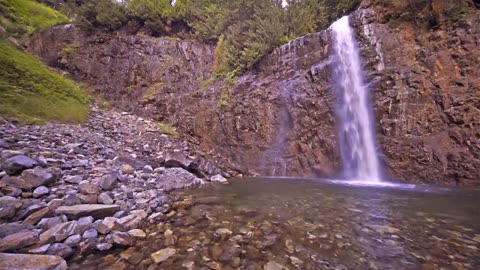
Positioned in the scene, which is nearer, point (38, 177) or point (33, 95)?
point (38, 177)

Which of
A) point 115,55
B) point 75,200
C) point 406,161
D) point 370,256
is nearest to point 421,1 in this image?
point 406,161

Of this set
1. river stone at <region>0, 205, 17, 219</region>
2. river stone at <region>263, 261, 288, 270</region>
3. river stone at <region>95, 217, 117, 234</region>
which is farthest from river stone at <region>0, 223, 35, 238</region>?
river stone at <region>263, 261, 288, 270</region>

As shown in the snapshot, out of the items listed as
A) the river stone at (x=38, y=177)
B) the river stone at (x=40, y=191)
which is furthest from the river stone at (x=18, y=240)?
the river stone at (x=38, y=177)

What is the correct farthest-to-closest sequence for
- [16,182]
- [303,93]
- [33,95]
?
1. [303,93]
2. [33,95]
3. [16,182]

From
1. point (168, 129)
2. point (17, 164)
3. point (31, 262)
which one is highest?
point (168, 129)

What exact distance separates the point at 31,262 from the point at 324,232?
115 inches

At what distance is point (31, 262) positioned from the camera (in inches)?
71.4

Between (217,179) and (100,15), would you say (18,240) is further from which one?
(100,15)

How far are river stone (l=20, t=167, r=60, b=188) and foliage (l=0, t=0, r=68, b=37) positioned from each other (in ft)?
43.1

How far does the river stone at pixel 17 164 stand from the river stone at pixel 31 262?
228 cm

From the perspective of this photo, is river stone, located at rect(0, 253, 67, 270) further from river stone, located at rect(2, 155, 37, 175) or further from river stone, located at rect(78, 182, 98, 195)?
river stone, located at rect(2, 155, 37, 175)

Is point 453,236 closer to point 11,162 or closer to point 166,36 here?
point 11,162

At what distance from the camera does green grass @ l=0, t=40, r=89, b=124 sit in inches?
246

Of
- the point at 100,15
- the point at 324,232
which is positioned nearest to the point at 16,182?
the point at 324,232
